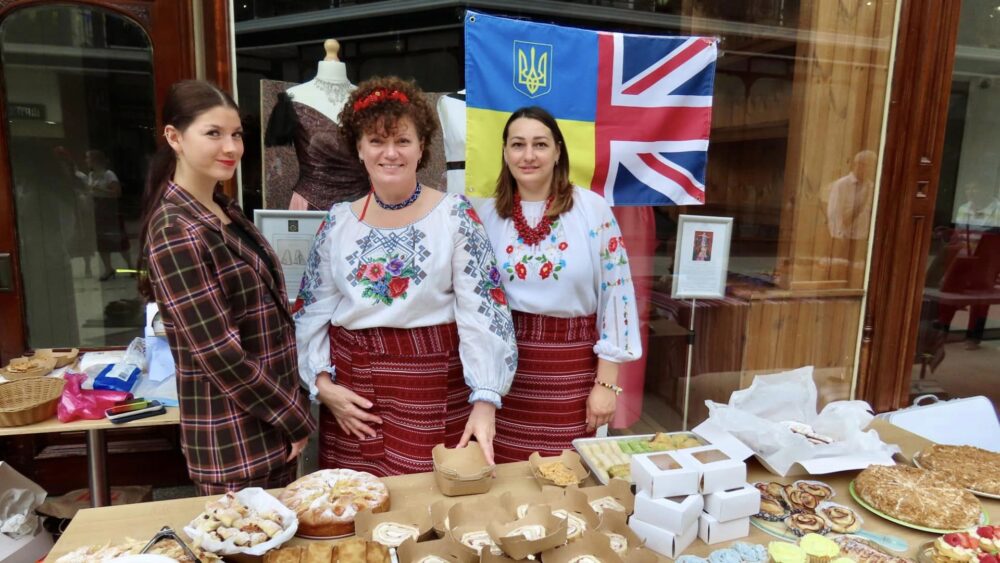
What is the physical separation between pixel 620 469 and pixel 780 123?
9.54 ft

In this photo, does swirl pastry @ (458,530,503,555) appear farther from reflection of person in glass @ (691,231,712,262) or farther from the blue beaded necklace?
reflection of person in glass @ (691,231,712,262)

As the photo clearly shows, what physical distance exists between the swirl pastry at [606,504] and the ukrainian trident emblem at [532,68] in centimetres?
185

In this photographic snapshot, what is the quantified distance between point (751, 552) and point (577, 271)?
1015mm

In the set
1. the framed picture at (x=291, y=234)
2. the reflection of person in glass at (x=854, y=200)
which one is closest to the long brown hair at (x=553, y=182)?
the framed picture at (x=291, y=234)

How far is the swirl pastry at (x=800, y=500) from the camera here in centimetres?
140

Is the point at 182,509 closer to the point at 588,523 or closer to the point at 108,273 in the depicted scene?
the point at 588,523

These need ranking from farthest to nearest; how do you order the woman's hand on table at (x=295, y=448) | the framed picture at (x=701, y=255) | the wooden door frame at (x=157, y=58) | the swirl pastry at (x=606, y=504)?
the framed picture at (x=701, y=255)
the wooden door frame at (x=157, y=58)
the woman's hand on table at (x=295, y=448)
the swirl pastry at (x=606, y=504)

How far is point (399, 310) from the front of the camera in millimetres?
1782

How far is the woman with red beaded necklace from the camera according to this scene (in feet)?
6.63

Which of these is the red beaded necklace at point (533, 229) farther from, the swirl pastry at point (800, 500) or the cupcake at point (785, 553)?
the cupcake at point (785, 553)

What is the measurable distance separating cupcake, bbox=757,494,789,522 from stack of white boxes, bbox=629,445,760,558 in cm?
8

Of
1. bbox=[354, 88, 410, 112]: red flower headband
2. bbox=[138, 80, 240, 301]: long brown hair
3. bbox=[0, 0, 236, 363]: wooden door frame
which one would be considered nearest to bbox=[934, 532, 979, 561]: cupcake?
bbox=[354, 88, 410, 112]: red flower headband

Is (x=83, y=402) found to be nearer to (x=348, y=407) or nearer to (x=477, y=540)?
(x=348, y=407)

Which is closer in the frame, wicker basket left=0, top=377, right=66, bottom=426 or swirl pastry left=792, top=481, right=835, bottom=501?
swirl pastry left=792, top=481, right=835, bottom=501
